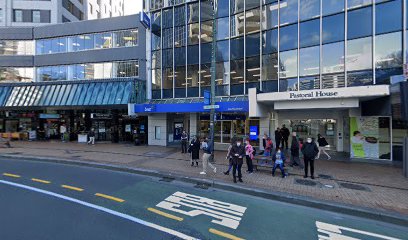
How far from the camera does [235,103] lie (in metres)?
15.9

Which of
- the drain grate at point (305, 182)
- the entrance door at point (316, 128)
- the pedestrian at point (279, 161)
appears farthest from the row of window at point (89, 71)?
the drain grate at point (305, 182)

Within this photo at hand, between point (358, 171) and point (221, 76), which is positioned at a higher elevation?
point (221, 76)

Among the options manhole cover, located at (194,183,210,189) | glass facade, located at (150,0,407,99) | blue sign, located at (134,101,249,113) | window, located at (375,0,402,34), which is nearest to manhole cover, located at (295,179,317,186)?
manhole cover, located at (194,183,210,189)

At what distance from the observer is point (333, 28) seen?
1444 cm

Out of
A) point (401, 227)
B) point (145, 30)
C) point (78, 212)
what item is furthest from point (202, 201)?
point (145, 30)

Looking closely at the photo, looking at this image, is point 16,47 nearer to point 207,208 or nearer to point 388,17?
point 207,208

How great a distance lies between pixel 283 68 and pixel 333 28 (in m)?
3.65

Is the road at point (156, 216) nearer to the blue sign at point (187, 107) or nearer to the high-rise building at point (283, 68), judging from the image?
the high-rise building at point (283, 68)

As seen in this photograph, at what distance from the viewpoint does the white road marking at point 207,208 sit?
5.85m

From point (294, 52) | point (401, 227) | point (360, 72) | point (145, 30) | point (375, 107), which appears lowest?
point (401, 227)

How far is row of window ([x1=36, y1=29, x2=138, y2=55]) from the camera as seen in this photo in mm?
22641

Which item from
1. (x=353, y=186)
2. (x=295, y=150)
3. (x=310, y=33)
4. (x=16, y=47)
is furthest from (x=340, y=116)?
(x=16, y=47)

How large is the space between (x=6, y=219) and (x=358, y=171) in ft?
43.5

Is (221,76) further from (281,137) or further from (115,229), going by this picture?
(115,229)
